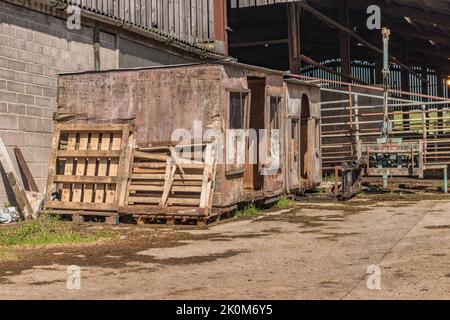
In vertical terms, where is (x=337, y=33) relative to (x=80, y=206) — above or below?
above

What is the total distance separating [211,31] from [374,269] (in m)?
13.6

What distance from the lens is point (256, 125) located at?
43.1ft

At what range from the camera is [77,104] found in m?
11.3

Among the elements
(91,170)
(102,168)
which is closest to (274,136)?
(102,168)

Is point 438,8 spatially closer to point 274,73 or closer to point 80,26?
point 274,73

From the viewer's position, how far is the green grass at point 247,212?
37.3 ft

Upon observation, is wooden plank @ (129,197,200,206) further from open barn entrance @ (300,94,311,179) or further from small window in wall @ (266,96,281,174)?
open barn entrance @ (300,94,311,179)

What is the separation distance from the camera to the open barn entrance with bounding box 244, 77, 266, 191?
1275 centimetres

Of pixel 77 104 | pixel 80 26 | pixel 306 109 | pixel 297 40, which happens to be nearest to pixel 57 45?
pixel 80 26

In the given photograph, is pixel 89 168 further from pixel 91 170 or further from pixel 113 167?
pixel 113 167

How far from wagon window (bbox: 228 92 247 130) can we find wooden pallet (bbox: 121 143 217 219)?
1.11 metres

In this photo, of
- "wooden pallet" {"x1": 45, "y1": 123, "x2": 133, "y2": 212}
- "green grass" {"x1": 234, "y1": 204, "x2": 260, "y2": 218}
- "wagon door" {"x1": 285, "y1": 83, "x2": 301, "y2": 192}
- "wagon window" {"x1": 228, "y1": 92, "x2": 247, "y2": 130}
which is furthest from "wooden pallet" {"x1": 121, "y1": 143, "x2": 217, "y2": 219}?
"wagon door" {"x1": 285, "y1": 83, "x2": 301, "y2": 192}

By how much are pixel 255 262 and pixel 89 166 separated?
523 centimetres

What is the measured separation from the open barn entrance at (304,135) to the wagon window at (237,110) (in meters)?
4.41
